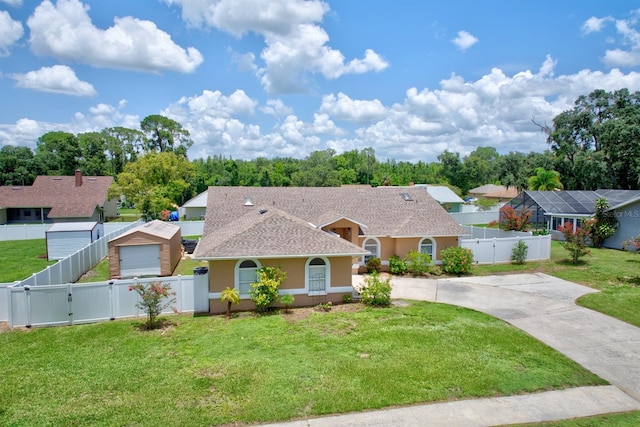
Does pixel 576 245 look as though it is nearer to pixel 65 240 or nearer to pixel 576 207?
pixel 576 207

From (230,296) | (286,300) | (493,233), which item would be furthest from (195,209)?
(286,300)

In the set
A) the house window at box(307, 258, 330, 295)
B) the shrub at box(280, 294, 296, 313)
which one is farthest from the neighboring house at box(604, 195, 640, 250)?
the shrub at box(280, 294, 296, 313)

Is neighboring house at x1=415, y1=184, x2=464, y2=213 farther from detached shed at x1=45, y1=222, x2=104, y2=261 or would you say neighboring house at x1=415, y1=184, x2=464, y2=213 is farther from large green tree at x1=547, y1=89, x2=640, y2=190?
detached shed at x1=45, y1=222, x2=104, y2=261

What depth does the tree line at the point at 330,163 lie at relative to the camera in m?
39.6

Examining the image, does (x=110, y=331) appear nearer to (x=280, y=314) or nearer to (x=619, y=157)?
(x=280, y=314)

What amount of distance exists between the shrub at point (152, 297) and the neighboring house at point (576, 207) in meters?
28.0

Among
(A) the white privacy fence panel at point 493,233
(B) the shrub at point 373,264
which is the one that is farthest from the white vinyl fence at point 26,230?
(A) the white privacy fence panel at point 493,233

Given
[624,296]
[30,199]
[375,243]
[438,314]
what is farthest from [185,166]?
[624,296]

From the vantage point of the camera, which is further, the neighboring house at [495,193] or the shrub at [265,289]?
the neighboring house at [495,193]

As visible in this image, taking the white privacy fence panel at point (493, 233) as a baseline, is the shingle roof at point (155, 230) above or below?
above

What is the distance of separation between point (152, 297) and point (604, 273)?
827 inches

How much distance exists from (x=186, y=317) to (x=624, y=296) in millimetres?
16961

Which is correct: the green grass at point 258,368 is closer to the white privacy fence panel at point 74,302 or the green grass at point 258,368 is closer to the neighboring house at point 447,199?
the white privacy fence panel at point 74,302

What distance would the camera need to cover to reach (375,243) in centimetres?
2103
